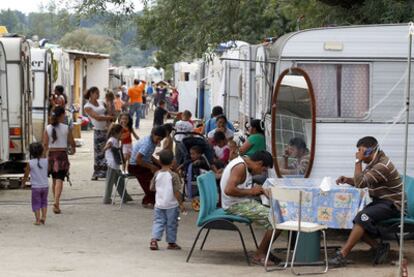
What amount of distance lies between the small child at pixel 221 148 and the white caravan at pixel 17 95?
145 inches

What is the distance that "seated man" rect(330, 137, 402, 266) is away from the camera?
11.2 meters

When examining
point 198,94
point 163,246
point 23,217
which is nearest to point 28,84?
point 23,217

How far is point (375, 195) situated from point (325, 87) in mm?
2113

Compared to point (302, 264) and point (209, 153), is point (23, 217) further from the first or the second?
point (302, 264)

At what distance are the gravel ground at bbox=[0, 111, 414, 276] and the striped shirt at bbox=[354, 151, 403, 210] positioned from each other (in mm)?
756

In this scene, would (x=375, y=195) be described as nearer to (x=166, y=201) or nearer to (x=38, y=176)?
(x=166, y=201)

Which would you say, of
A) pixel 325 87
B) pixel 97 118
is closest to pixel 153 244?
pixel 325 87

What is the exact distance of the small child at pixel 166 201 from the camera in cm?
1209

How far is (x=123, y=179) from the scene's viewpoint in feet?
54.2

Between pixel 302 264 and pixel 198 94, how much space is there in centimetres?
2204

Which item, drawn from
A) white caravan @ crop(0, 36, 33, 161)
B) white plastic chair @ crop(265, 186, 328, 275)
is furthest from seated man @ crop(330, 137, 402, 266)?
white caravan @ crop(0, 36, 33, 161)

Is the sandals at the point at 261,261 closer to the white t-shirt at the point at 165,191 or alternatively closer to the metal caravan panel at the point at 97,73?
the white t-shirt at the point at 165,191

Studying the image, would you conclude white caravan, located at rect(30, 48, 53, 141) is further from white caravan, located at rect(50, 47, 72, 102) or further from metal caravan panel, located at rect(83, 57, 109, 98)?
metal caravan panel, located at rect(83, 57, 109, 98)

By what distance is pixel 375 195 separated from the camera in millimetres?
11445
